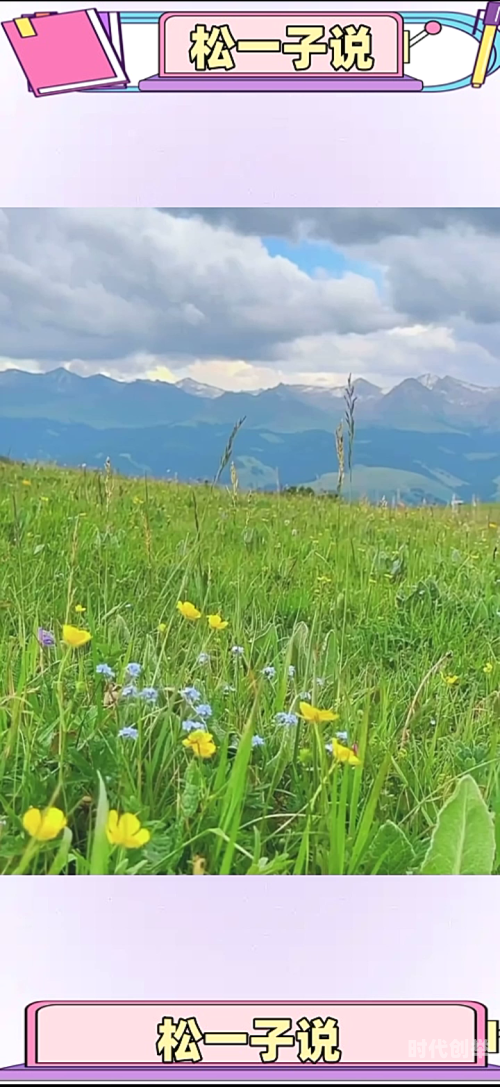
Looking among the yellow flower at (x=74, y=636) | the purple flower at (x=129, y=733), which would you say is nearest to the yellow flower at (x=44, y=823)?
the purple flower at (x=129, y=733)

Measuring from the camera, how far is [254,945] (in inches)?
39.5

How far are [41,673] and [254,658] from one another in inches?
12.8

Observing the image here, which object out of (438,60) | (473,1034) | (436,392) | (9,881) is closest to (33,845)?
(9,881)

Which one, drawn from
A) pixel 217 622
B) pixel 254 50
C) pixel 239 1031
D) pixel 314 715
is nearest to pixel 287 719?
pixel 314 715

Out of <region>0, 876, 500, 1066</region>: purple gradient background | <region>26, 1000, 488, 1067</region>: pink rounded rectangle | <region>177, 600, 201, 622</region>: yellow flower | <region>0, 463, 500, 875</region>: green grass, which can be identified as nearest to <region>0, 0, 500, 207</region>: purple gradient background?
<region>0, 463, 500, 875</region>: green grass

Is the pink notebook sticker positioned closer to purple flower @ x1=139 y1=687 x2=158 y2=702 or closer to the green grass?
the green grass

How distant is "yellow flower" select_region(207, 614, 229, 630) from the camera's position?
44.5 inches

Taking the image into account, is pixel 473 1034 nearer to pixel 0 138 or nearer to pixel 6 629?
pixel 6 629

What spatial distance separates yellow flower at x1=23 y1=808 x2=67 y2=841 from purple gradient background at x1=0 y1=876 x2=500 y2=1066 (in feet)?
0.46

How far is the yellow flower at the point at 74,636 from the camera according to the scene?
40.9 inches

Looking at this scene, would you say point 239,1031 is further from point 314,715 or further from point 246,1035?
point 314,715

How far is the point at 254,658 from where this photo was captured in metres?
1.11

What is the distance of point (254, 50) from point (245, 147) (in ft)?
0.45

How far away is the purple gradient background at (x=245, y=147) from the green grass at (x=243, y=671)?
1.56 feet
